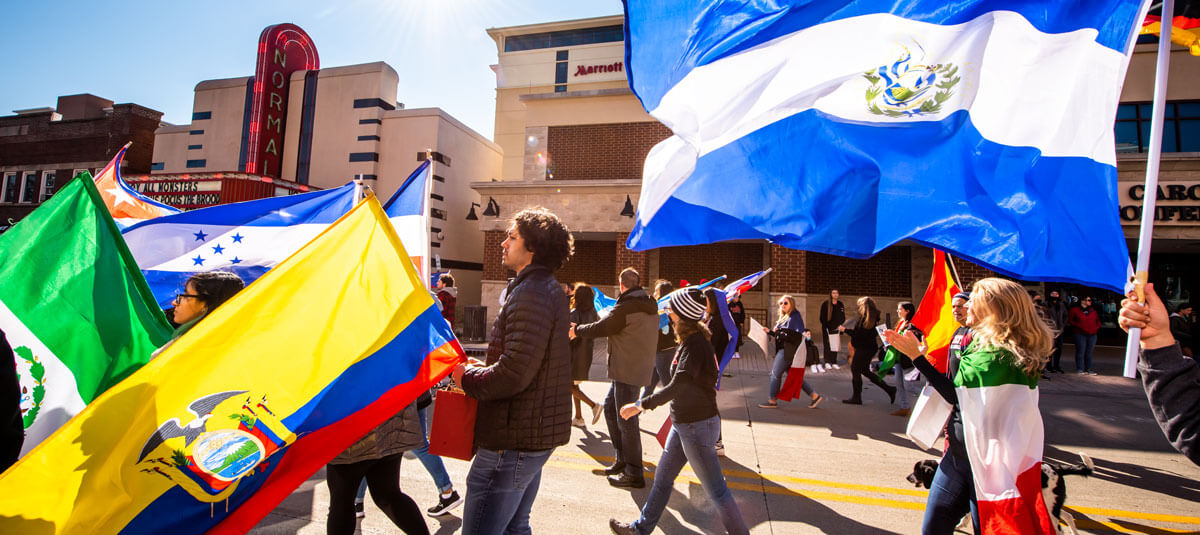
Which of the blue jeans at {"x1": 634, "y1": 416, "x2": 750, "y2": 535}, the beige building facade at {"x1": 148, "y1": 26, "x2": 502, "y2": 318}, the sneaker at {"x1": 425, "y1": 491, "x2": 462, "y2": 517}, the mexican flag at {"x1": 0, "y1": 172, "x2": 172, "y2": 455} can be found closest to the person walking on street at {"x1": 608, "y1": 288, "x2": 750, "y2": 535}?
the blue jeans at {"x1": 634, "y1": 416, "x2": 750, "y2": 535}

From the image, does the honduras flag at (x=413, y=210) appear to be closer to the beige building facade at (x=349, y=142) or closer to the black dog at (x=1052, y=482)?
the black dog at (x=1052, y=482)

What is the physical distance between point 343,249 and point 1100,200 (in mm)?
3326

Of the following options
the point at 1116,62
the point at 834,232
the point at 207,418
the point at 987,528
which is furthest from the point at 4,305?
the point at 1116,62

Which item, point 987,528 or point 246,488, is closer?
point 246,488

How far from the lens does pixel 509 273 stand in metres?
17.3

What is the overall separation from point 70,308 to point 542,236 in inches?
97.2

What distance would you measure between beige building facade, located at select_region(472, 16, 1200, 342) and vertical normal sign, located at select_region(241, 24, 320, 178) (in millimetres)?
9623

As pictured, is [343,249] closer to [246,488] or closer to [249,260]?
[246,488]

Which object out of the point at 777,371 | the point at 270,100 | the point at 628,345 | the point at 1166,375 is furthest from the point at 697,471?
the point at 270,100

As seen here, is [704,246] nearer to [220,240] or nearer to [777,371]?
[777,371]

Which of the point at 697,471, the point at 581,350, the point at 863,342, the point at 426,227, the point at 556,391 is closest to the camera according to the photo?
the point at 556,391

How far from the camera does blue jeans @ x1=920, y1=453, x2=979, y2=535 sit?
2.64m

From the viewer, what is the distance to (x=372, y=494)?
2889mm

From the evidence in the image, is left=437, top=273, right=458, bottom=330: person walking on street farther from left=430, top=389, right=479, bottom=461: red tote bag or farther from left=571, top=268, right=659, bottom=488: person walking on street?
left=430, top=389, right=479, bottom=461: red tote bag
